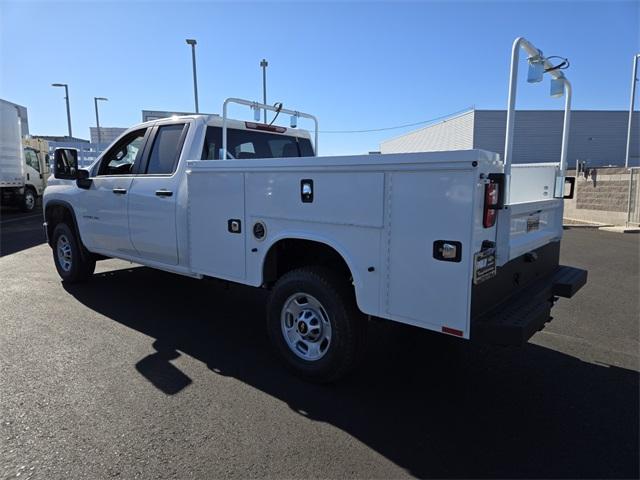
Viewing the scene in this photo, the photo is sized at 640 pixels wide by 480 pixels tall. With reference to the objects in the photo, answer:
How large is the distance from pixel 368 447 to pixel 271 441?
0.60 meters

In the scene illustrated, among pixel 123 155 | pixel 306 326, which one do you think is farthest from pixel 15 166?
pixel 306 326

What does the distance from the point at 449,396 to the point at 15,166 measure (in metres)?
19.8

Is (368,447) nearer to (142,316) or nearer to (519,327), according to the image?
(519,327)

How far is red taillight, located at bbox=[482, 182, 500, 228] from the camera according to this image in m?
2.70

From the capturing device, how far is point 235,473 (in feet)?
8.31

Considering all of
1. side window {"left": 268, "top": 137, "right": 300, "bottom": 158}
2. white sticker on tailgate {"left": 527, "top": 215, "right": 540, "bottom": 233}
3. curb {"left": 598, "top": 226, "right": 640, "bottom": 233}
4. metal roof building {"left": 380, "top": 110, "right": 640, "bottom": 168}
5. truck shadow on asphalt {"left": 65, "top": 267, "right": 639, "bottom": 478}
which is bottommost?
curb {"left": 598, "top": 226, "right": 640, "bottom": 233}

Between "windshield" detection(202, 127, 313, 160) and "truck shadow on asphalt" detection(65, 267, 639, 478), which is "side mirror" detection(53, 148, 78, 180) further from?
"windshield" detection(202, 127, 313, 160)

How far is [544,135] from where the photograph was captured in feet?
107

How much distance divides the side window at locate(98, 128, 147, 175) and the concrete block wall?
14.7m

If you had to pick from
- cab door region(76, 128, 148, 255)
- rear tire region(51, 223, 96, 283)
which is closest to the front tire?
cab door region(76, 128, 148, 255)

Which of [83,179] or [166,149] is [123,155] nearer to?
[83,179]

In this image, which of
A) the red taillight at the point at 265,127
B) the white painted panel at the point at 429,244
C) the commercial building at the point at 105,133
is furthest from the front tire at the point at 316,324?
the commercial building at the point at 105,133

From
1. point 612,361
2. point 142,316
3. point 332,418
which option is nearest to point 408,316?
point 332,418

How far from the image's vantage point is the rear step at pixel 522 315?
2758 mm
